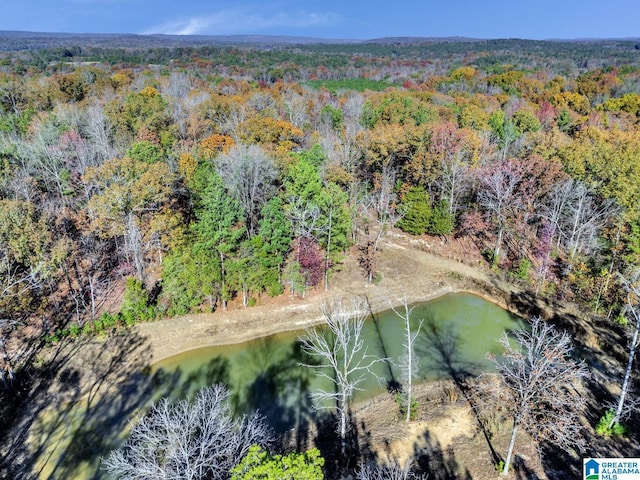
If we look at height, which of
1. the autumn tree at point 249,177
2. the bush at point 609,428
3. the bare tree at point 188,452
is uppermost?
the autumn tree at point 249,177

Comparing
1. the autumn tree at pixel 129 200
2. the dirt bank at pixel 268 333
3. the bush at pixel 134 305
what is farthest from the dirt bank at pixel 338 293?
the autumn tree at pixel 129 200

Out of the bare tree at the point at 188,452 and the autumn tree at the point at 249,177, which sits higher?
the autumn tree at the point at 249,177

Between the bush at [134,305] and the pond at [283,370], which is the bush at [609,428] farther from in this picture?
the bush at [134,305]

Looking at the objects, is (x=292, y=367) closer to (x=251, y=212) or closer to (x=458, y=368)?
(x=458, y=368)

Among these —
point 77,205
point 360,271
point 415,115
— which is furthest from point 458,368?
point 415,115

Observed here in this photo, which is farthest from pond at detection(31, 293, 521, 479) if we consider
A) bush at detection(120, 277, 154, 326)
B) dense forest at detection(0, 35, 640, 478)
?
dense forest at detection(0, 35, 640, 478)

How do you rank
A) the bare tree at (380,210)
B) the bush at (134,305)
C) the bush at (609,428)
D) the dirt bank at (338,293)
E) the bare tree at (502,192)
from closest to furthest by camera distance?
1. the bush at (609,428)
2. the bush at (134,305)
3. the dirt bank at (338,293)
4. the bare tree at (502,192)
5. the bare tree at (380,210)

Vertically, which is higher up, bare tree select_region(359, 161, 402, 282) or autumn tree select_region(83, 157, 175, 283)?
autumn tree select_region(83, 157, 175, 283)

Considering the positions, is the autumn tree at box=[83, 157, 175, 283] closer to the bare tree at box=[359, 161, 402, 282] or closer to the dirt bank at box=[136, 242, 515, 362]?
the dirt bank at box=[136, 242, 515, 362]
